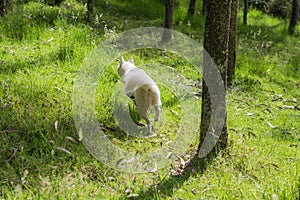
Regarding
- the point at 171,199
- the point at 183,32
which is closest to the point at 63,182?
the point at 171,199

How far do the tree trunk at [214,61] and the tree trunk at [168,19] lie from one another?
3550 millimetres

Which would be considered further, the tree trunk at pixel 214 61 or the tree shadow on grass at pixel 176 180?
the tree trunk at pixel 214 61

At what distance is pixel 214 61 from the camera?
3.62m

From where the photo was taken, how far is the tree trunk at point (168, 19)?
7031 mm

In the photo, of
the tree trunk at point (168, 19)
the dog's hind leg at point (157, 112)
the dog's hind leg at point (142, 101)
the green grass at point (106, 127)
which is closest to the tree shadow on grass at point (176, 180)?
the green grass at point (106, 127)

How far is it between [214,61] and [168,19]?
376cm

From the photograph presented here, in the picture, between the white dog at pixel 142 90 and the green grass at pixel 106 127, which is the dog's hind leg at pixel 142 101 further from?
the green grass at pixel 106 127

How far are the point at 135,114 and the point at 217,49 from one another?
1.45 metres

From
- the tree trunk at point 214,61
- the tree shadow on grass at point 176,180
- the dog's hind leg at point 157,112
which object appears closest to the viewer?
the tree shadow on grass at point 176,180

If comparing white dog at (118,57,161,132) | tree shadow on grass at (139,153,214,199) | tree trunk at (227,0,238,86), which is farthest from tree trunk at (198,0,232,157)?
tree trunk at (227,0,238,86)

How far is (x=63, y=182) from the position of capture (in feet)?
10.4

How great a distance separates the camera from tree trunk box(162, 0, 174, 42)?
7.03m

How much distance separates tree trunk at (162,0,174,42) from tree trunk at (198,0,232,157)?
3550 mm

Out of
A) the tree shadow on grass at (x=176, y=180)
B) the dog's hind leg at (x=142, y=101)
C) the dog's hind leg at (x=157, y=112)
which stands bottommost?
the tree shadow on grass at (x=176, y=180)
